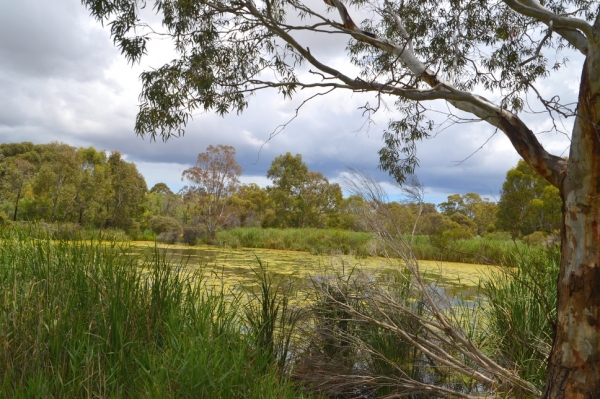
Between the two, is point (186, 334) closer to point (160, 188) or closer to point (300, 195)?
point (300, 195)

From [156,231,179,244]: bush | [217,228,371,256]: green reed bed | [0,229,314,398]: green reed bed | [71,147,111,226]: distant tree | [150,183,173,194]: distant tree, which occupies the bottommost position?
[0,229,314,398]: green reed bed

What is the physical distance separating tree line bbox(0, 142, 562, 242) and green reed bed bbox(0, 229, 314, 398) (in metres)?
10.4

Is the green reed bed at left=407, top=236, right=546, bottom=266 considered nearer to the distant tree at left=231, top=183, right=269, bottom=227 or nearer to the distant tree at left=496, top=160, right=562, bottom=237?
the distant tree at left=496, top=160, right=562, bottom=237

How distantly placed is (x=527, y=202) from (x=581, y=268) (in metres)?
14.3

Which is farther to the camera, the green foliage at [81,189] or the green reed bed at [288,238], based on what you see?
the green foliage at [81,189]

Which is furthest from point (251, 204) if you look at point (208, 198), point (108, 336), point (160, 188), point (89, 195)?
point (108, 336)

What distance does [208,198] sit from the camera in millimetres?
19641

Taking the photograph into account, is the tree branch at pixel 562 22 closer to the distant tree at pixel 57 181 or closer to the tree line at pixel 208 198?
the tree line at pixel 208 198

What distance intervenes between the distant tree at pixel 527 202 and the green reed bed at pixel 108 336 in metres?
12.2

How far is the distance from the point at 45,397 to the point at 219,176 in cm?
1778

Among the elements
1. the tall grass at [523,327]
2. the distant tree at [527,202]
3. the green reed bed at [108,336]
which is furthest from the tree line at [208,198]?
the green reed bed at [108,336]

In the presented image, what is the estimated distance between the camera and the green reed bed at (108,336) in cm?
243

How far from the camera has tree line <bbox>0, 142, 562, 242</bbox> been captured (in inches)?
605

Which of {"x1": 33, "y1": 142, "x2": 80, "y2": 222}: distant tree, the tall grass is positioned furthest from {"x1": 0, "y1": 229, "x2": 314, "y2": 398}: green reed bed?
{"x1": 33, "y1": 142, "x2": 80, "y2": 222}: distant tree
